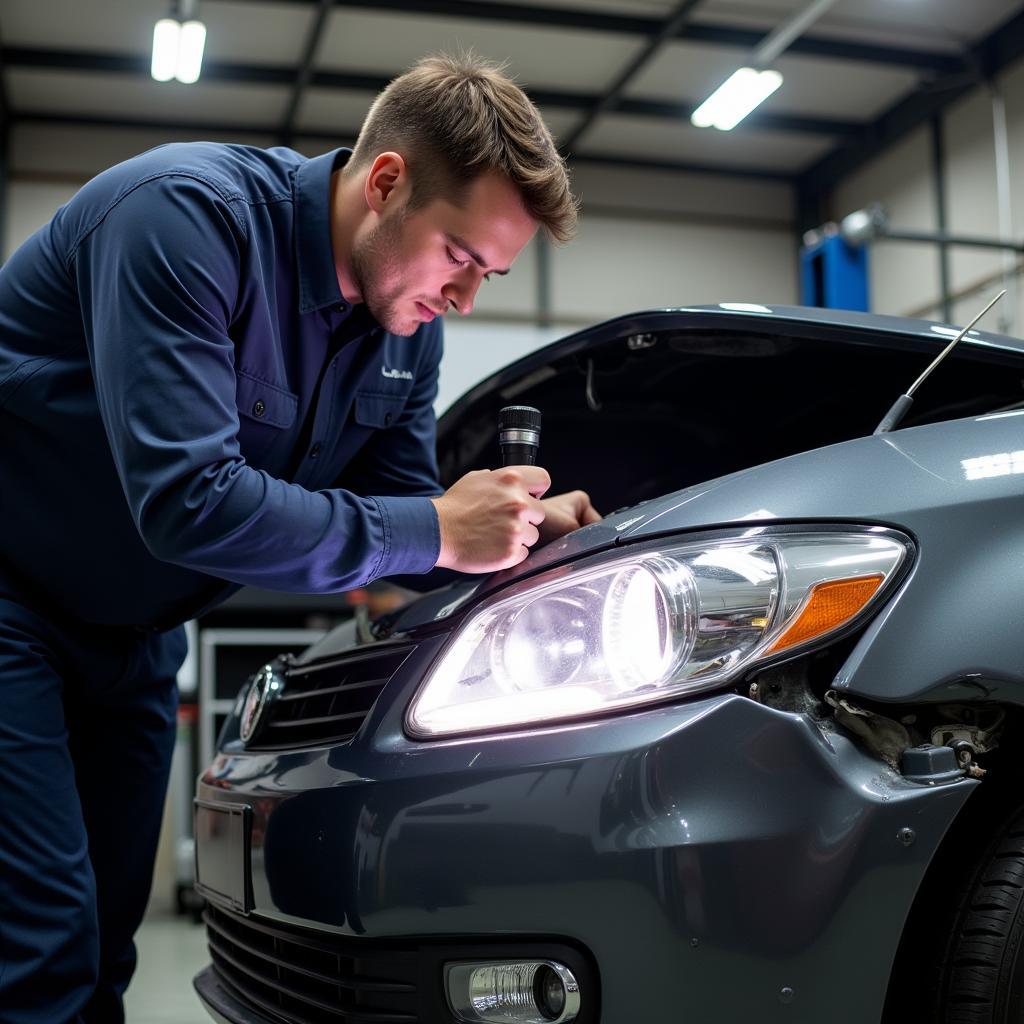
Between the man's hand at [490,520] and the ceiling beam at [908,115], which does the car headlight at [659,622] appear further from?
the ceiling beam at [908,115]

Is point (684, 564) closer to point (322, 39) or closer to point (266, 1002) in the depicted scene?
point (266, 1002)

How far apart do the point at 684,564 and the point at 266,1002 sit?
71 cm

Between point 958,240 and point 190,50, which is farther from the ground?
point 190,50

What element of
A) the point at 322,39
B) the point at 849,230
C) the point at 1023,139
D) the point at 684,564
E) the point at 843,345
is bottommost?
the point at 684,564

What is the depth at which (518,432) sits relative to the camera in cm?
137

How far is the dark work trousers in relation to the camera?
4.15 feet

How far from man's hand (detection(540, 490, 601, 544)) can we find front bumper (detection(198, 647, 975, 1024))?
45 centimetres

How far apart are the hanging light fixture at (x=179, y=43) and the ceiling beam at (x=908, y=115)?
5.08m

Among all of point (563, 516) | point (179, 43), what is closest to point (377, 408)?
point (563, 516)

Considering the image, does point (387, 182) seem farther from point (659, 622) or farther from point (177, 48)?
point (177, 48)

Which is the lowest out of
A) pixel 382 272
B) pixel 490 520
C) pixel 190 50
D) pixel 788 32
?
pixel 490 520

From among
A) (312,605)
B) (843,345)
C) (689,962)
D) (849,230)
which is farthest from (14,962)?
(849,230)

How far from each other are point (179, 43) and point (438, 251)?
19.5 ft

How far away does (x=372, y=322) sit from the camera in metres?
1.54
